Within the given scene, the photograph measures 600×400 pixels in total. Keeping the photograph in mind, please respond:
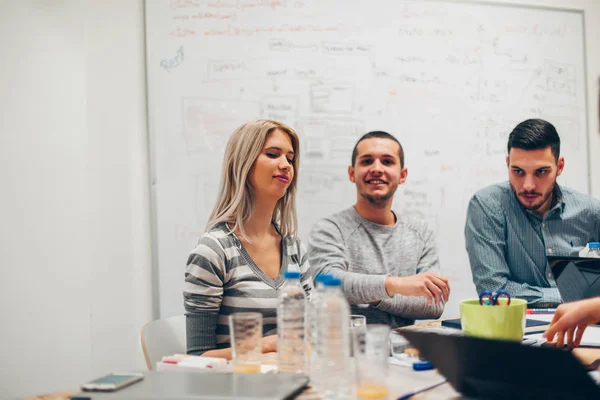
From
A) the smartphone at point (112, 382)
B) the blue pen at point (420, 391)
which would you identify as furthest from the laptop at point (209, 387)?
the blue pen at point (420, 391)

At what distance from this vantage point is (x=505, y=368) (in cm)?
74

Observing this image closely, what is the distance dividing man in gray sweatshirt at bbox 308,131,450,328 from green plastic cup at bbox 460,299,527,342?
721 millimetres

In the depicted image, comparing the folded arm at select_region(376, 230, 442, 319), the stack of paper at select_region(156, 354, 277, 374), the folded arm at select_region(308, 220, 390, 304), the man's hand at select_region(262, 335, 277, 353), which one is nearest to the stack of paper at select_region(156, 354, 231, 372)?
the stack of paper at select_region(156, 354, 277, 374)

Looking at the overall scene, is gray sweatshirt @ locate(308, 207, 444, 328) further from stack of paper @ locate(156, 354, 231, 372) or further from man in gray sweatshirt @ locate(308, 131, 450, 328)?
stack of paper @ locate(156, 354, 231, 372)

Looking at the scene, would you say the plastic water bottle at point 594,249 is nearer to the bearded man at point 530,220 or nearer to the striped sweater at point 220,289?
the bearded man at point 530,220

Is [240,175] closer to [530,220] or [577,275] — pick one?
[577,275]

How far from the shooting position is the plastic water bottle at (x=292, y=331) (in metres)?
1.03

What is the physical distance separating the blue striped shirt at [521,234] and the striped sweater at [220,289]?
35.3 inches

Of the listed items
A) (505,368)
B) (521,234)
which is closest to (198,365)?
(505,368)

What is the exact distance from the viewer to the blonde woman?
1.46 meters

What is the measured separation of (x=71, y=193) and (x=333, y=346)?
180cm

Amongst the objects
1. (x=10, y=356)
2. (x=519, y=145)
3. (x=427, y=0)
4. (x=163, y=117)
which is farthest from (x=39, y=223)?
(x=427, y=0)

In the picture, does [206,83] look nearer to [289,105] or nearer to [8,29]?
[289,105]

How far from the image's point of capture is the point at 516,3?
10.2 feet
